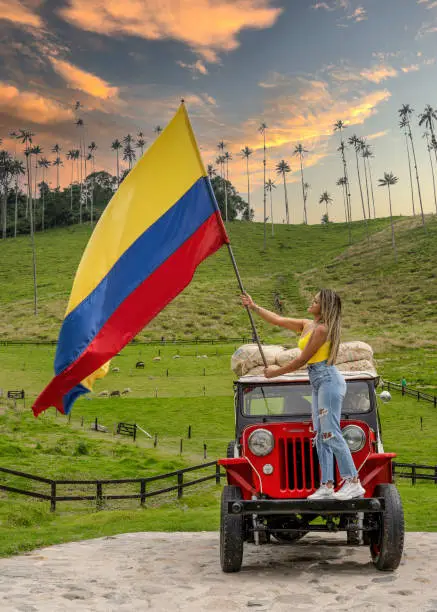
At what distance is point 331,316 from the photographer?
7.26 m

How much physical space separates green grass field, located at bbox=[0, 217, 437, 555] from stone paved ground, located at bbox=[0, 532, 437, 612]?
2190 millimetres

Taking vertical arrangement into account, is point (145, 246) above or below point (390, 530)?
above

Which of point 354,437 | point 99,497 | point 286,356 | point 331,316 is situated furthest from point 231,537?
point 286,356

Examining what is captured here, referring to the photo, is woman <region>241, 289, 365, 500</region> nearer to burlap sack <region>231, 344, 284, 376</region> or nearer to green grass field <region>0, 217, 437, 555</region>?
green grass field <region>0, 217, 437, 555</region>

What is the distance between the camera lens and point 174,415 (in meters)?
42.0

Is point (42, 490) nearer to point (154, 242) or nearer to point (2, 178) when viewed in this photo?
point (154, 242)

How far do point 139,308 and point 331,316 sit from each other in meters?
3.01

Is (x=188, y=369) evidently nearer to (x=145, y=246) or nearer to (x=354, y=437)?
(x=145, y=246)

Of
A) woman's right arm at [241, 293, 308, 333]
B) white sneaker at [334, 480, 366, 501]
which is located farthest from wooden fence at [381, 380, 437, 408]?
white sneaker at [334, 480, 366, 501]

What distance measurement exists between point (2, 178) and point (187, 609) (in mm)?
195959

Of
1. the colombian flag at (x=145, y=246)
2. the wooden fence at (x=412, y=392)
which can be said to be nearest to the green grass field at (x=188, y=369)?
the wooden fence at (x=412, y=392)

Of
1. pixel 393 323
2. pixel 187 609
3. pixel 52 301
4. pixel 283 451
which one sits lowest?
pixel 187 609

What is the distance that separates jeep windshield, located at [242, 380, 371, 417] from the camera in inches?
350

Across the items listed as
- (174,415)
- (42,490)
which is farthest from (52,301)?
(42,490)
